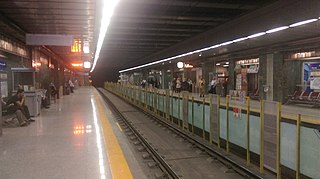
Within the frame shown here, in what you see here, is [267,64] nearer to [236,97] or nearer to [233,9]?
[233,9]

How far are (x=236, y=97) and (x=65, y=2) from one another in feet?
18.4

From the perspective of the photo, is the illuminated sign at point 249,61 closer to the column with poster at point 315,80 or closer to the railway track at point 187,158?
the column with poster at point 315,80

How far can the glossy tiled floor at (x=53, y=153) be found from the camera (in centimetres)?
504

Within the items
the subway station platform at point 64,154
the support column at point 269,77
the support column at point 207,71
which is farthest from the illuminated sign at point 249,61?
the subway station platform at point 64,154

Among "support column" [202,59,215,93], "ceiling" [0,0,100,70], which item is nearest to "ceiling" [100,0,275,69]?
"ceiling" [0,0,100,70]

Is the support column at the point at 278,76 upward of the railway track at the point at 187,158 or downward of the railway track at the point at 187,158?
upward

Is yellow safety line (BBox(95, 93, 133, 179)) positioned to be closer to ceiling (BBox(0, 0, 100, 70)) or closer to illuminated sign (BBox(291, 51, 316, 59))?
ceiling (BBox(0, 0, 100, 70))

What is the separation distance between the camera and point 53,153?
247 inches

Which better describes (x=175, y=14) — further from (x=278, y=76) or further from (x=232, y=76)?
(x=232, y=76)

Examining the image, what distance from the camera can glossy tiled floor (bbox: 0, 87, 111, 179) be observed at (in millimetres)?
5035

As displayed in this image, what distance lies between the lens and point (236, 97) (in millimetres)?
6496

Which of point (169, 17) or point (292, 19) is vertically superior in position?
point (169, 17)

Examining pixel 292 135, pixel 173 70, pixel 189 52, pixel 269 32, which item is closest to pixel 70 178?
pixel 292 135

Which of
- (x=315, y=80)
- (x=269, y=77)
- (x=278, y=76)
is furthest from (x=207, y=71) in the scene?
(x=315, y=80)
